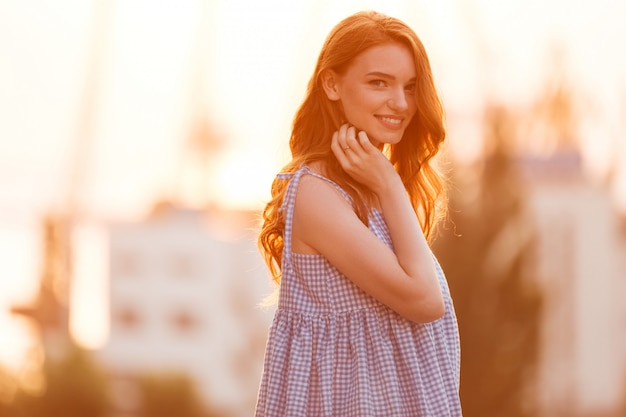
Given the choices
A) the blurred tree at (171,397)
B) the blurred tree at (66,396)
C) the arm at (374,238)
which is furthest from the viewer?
the blurred tree at (171,397)

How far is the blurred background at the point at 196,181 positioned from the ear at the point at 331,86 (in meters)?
36.6

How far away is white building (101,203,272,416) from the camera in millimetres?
57438

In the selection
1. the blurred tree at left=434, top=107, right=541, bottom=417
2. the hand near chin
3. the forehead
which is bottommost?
the blurred tree at left=434, top=107, right=541, bottom=417

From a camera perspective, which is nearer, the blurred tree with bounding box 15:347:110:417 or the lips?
the lips

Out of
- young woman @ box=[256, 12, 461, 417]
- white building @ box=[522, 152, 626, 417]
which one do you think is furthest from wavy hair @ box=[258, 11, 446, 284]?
white building @ box=[522, 152, 626, 417]

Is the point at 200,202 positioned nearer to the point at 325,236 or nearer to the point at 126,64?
the point at 126,64

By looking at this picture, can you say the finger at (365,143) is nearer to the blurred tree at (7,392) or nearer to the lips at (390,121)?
the lips at (390,121)

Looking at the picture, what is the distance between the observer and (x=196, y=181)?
5822 centimetres

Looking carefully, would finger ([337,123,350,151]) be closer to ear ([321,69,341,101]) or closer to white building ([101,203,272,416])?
ear ([321,69,341,101])

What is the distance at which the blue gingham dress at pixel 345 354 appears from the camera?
84.4 inches

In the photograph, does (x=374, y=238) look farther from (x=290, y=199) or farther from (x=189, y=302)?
(x=189, y=302)

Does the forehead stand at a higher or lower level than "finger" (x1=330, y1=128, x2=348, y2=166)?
higher

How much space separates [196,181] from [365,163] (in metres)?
56.3

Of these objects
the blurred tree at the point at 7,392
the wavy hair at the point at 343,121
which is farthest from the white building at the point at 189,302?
the wavy hair at the point at 343,121
